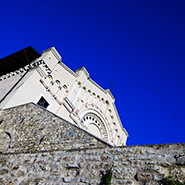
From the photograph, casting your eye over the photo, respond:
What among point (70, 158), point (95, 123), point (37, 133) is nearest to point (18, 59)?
point (95, 123)

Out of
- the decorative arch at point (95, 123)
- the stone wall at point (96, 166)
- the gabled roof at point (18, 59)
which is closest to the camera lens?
the stone wall at point (96, 166)

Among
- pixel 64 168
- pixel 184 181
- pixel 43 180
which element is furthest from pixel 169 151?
pixel 43 180

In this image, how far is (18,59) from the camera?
13.2 meters

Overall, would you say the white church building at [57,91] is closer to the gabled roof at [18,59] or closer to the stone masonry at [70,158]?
the gabled roof at [18,59]

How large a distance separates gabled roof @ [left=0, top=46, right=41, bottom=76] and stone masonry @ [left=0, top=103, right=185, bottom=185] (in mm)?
6820

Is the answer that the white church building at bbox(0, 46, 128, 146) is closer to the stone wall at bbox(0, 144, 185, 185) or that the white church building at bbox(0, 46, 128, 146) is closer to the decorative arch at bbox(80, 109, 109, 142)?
the decorative arch at bbox(80, 109, 109, 142)

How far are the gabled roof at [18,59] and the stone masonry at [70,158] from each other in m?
6.82

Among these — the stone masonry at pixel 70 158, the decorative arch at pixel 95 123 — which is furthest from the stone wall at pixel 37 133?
the decorative arch at pixel 95 123

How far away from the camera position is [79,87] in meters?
15.4

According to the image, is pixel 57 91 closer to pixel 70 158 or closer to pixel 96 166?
pixel 70 158

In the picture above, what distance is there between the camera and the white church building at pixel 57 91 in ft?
35.2

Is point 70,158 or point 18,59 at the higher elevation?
point 18,59

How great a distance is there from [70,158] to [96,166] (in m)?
0.83

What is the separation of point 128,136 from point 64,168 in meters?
17.2
